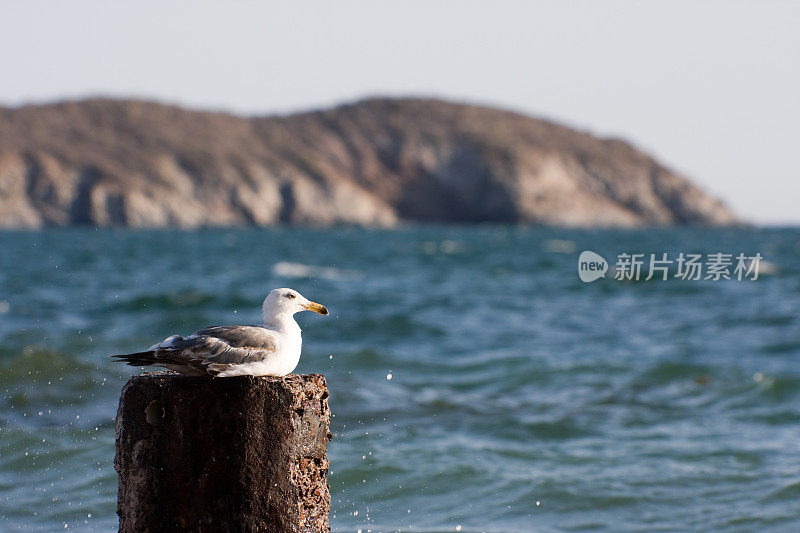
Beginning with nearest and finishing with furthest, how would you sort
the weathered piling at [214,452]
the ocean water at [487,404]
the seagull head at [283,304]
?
the weathered piling at [214,452], the seagull head at [283,304], the ocean water at [487,404]

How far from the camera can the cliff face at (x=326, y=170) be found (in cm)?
12069

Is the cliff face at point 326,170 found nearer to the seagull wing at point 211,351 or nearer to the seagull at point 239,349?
the seagull at point 239,349

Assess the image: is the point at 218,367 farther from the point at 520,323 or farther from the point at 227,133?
the point at 227,133

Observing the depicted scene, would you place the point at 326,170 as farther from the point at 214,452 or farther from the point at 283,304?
the point at 214,452

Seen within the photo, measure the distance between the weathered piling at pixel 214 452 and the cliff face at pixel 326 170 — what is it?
11702 cm

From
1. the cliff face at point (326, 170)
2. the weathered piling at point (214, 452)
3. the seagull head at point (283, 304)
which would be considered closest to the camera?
the weathered piling at point (214, 452)

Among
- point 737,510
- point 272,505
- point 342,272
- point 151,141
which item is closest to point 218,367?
point 272,505

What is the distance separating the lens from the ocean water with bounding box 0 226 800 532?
707 centimetres

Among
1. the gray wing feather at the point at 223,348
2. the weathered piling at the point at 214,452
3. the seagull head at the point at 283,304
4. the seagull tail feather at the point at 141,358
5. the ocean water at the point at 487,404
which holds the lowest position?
the ocean water at the point at 487,404

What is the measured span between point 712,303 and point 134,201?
104 meters

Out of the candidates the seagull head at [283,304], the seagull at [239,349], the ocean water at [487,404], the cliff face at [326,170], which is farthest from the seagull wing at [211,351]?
the cliff face at [326,170]

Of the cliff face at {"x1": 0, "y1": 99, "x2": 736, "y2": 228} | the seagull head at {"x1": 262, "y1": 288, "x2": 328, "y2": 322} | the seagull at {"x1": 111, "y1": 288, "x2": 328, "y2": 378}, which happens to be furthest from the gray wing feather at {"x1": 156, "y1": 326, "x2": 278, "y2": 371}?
the cliff face at {"x1": 0, "y1": 99, "x2": 736, "y2": 228}

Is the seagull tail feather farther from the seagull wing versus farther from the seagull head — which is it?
the seagull head

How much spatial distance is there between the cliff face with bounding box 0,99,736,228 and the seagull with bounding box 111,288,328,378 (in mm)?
116868
